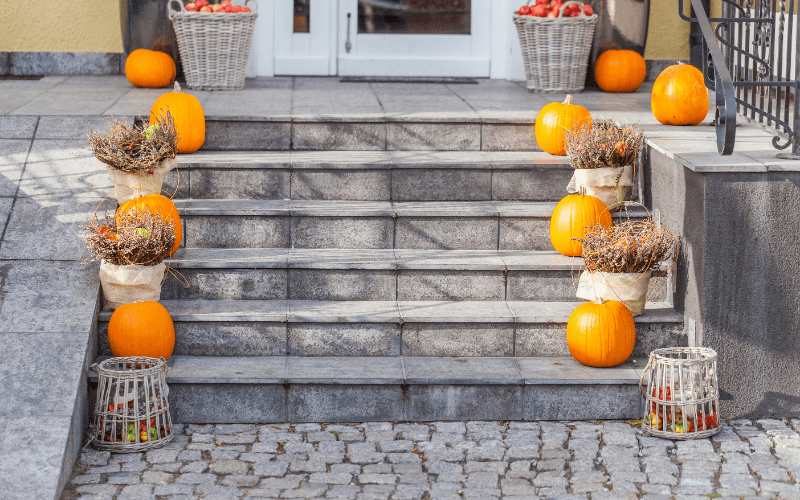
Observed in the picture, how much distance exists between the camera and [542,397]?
3.57m

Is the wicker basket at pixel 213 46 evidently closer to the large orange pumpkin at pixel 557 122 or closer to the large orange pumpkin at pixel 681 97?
the large orange pumpkin at pixel 557 122

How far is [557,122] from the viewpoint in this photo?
4586 millimetres

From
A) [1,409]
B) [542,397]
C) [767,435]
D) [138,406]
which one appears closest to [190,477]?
[138,406]

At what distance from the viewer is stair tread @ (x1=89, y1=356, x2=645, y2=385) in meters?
3.52

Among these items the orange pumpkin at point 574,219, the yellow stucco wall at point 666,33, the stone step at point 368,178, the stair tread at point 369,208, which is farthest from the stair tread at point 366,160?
the yellow stucco wall at point 666,33

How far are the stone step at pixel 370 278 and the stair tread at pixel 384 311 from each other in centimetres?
4

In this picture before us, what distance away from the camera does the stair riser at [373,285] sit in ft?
13.0

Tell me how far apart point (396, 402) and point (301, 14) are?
407 cm

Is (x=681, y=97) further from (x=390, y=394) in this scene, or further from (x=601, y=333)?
(x=390, y=394)

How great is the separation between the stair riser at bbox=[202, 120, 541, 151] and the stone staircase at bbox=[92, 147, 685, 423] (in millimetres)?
129

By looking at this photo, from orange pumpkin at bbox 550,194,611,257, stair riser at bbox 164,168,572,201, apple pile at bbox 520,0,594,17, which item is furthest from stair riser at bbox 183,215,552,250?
apple pile at bbox 520,0,594,17

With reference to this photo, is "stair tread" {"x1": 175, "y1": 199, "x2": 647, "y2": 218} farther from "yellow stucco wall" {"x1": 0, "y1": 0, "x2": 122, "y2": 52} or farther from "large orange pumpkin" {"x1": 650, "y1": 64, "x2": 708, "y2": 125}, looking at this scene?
"yellow stucco wall" {"x1": 0, "y1": 0, "x2": 122, "y2": 52}

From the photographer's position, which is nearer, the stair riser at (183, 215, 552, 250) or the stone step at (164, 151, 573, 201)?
the stair riser at (183, 215, 552, 250)

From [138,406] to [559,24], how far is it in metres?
3.76
